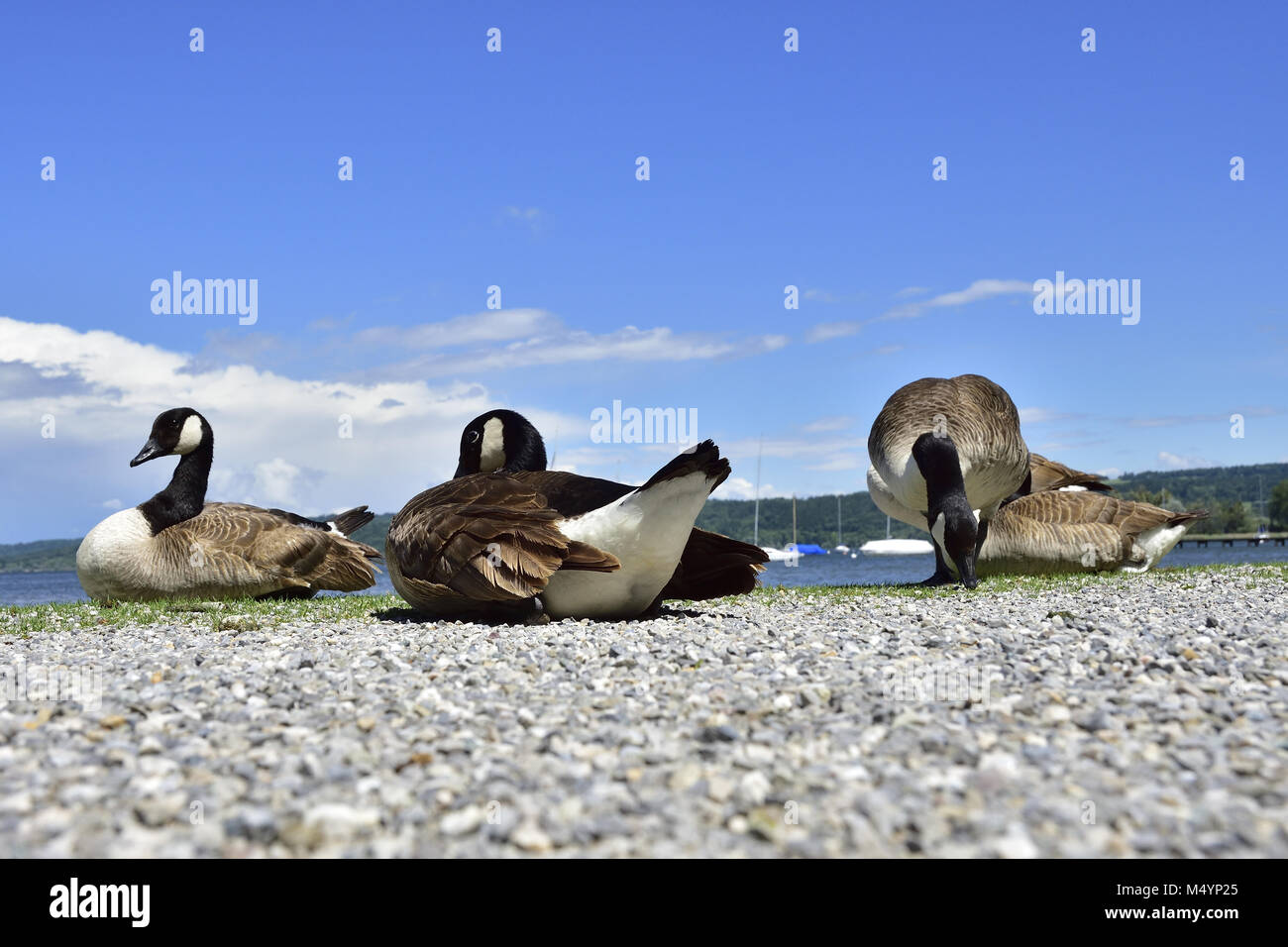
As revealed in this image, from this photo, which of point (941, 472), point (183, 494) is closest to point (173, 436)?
point (183, 494)

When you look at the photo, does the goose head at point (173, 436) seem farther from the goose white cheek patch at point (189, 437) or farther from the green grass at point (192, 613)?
the green grass at point (192, 613)

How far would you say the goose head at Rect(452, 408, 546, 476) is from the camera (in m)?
13.1

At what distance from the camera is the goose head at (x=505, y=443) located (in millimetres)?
13055

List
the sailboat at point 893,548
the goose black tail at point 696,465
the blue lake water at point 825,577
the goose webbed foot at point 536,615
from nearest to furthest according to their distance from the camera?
the goose black tail at point 696,465 < the goose webbed foot at point 536,615 < the blue lake water at point 825,577 < the sailboat at point 893,548

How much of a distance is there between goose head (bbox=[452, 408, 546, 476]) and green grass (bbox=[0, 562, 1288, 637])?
8.03ft

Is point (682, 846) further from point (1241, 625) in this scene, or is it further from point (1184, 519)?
point (1184, 519)

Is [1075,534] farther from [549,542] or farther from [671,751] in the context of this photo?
[671,751]

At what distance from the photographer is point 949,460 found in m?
14.7

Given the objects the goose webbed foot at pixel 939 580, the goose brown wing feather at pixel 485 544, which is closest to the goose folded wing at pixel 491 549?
the goose brown wing feather at pixel 485 544

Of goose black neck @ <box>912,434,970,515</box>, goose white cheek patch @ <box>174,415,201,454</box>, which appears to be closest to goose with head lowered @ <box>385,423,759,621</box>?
goose black neck @ <box>912,434,970,515</box>

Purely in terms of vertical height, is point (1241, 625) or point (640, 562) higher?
point (640, 562)

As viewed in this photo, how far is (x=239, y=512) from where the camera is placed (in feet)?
53.9
